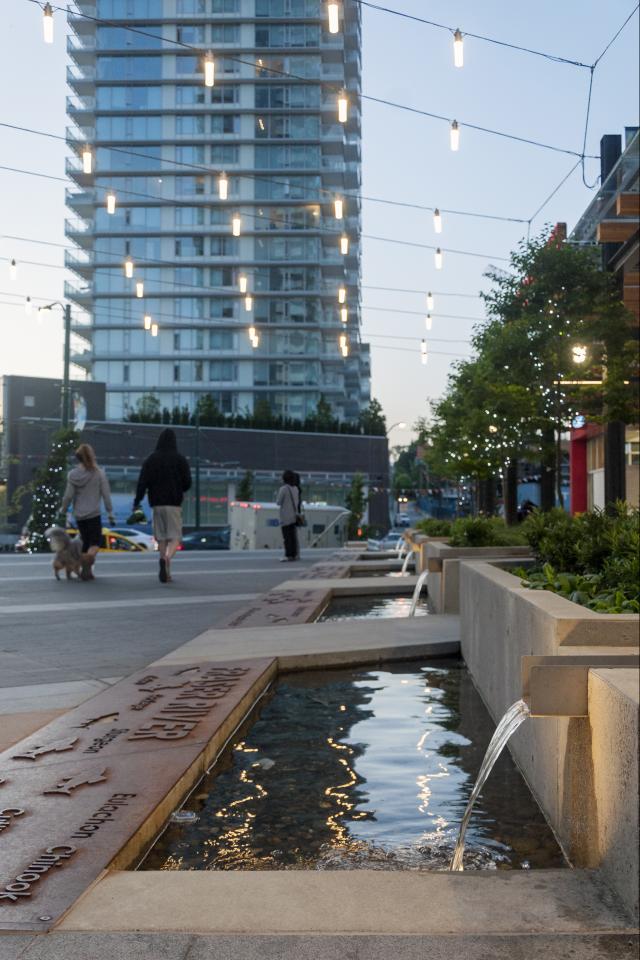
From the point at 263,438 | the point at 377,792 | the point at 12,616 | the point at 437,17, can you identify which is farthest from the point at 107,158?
the point at 377,792

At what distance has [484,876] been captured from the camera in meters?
3.29

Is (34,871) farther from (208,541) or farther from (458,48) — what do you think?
(208,541)

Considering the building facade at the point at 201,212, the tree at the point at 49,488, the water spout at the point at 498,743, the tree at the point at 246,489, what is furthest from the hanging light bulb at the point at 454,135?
the building facade at the point at 201,212

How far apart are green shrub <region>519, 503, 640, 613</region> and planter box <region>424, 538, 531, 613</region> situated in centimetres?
161

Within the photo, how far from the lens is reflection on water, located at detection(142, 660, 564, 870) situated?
3.87 meters

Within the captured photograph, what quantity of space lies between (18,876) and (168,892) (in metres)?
0.45

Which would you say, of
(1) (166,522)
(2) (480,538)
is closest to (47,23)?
(1) (166,522)

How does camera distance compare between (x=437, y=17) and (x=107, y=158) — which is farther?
(x=107, y=158)

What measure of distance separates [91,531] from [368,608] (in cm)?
406

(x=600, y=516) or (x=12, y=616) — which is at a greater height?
(x=600, y=516)

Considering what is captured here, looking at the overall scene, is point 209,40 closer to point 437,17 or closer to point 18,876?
point 437,17

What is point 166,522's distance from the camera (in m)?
14.3

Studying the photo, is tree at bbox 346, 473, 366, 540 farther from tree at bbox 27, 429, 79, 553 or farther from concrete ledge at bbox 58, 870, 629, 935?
concrete ledge at bbox 58, 870, 629, 935

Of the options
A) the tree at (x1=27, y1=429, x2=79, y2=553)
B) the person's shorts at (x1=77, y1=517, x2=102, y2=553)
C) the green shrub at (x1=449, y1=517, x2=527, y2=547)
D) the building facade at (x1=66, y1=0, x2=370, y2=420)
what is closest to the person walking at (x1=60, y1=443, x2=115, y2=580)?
the person's shorts at (x1=77, y1=517, x2=102, y2=553)
